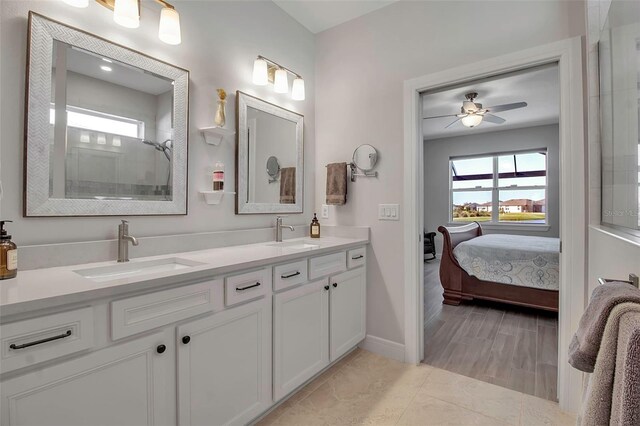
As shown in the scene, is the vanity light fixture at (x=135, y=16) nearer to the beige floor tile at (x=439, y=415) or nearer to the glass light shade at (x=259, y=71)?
the glass light shade at (x=259, y=71)

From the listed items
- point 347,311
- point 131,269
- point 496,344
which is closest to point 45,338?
point 131,269

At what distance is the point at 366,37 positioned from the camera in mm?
2570

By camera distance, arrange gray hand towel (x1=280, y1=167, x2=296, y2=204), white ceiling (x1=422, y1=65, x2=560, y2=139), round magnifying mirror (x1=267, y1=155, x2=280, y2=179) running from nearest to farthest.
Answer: round magnifying mirror (x1=267, y1=155, x2=280, y2=179), gray hand towel (x1=280, y1=167, x2=296, y2=204), white ceiling (x1=422, y1=65, x2=560, y2=139)

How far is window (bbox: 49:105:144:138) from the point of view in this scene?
144 cm

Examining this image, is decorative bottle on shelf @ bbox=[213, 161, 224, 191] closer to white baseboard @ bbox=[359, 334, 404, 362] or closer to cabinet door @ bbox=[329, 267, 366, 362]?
cabinet door @ bbox=[329, 267, 366, 362]

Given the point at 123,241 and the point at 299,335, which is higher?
the point at 123,241

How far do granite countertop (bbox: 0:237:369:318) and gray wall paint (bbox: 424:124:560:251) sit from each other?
18.7 feet

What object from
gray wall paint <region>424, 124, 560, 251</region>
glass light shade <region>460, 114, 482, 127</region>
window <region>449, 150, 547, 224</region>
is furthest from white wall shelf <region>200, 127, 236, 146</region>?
window <region>449, 150, 547, 224</region>

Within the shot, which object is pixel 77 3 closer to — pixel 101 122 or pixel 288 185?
pixel 101 122

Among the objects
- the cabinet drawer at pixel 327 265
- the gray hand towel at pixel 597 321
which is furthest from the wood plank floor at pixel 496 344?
the gray hand towel at pixel 597 321

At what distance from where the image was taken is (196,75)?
195cm

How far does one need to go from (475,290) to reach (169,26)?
3762 millimetres

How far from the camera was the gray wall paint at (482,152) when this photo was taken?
18.8 feet

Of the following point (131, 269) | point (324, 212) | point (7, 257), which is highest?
point (324, 212)
